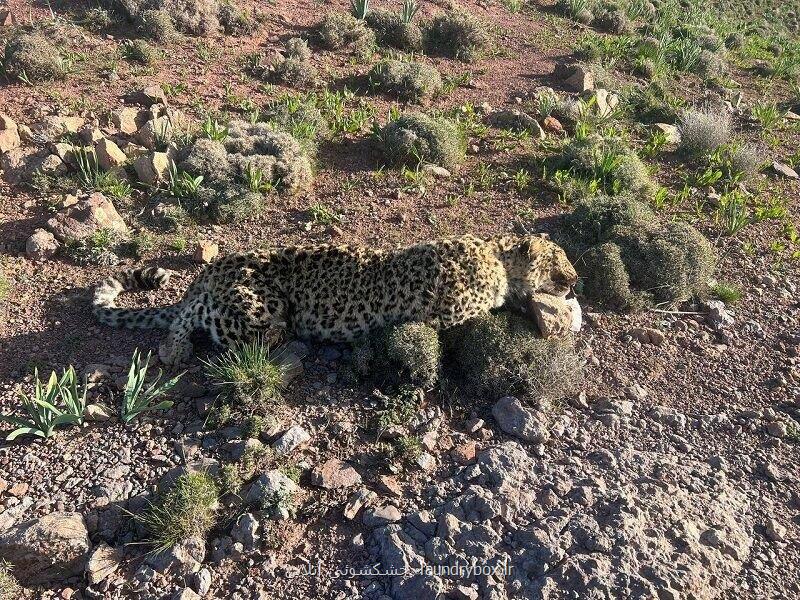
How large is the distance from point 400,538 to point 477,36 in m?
12.5

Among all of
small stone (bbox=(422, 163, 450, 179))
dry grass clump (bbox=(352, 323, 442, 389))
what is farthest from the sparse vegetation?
small stone (bbox=(422, 163, 450, 179))

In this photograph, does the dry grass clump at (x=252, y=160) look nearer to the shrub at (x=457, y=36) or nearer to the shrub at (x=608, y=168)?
the shrub at (x=608, y=168)

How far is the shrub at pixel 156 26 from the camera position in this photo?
12133mm

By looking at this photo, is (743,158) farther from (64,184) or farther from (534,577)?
(64,184)

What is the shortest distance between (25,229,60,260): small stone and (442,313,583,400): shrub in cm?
499

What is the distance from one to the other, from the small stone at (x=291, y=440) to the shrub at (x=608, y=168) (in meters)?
6.41

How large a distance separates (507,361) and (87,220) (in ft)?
18.4

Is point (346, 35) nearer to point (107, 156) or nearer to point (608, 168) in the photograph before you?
point (107, 156)

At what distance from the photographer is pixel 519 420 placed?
19.9ft

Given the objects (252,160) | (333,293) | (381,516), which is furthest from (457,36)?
(381,516)

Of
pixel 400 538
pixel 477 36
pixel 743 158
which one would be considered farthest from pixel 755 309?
pixel 477 36

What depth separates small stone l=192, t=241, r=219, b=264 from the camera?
26.0 feet

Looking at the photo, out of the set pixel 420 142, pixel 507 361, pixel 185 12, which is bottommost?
pixel 507 361

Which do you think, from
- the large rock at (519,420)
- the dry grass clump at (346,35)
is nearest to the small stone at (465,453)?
the large rock at (519,420)
